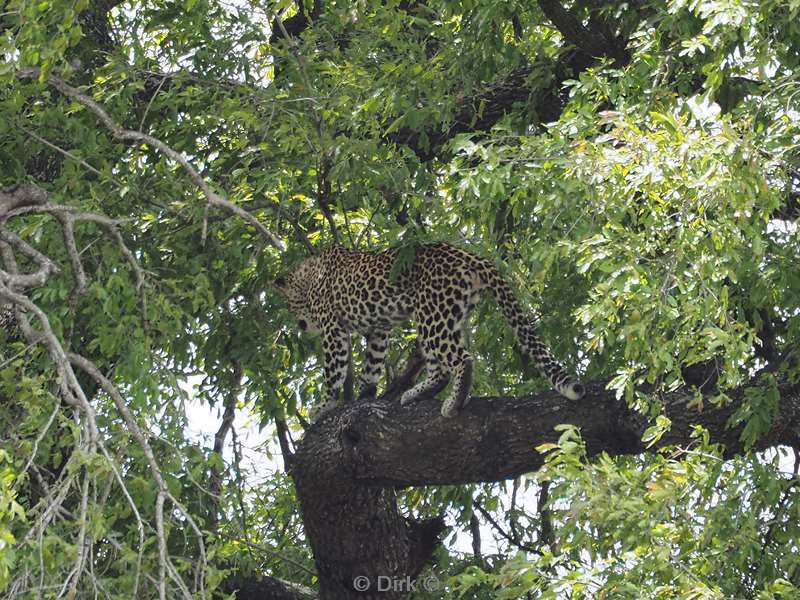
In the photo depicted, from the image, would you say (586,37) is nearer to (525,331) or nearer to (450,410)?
(525,331)

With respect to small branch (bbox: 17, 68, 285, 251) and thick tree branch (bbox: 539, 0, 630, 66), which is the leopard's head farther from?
thick tree branch (bbox: 539, 0, 630, 66)

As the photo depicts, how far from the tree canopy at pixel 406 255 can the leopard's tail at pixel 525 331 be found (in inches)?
4.4

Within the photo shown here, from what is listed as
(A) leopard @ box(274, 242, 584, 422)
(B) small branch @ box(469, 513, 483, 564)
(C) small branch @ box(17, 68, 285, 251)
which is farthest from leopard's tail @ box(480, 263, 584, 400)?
(B) small branch @ box(469, 513, 483, 564)

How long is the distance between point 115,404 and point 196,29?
278cm

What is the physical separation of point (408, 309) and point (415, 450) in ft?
3.21

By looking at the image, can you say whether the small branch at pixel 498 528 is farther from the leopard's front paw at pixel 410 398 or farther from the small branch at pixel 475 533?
the leopard's front paw at pixel 410 398

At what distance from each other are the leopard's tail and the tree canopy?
110mm

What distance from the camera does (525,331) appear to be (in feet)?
27.5

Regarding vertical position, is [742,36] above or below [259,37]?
below

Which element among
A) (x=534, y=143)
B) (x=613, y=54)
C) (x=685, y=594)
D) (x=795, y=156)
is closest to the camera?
(x=685, y=594)

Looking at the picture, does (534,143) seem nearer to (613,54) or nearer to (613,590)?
(613,54)

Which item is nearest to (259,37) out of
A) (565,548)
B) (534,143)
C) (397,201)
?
(397,201)

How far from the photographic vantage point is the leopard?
8344 millimetres

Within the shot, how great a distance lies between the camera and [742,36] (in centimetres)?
636
